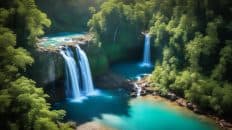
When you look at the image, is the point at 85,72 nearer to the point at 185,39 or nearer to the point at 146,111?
the point at 146,111

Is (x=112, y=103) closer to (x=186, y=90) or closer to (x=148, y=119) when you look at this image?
(x=148, y=119)

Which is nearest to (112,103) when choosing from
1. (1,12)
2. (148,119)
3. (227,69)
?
(148,119)

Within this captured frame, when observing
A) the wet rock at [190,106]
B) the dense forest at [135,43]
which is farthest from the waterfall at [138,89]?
the wet rock at [190,106]

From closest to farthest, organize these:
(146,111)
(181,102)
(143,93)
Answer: (146,111)
(181,102)
(143,93)

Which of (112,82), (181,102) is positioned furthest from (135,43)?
(181,102)

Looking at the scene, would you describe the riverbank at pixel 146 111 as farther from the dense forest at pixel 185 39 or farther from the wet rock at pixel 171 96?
the dense forest at pixel 185 39
